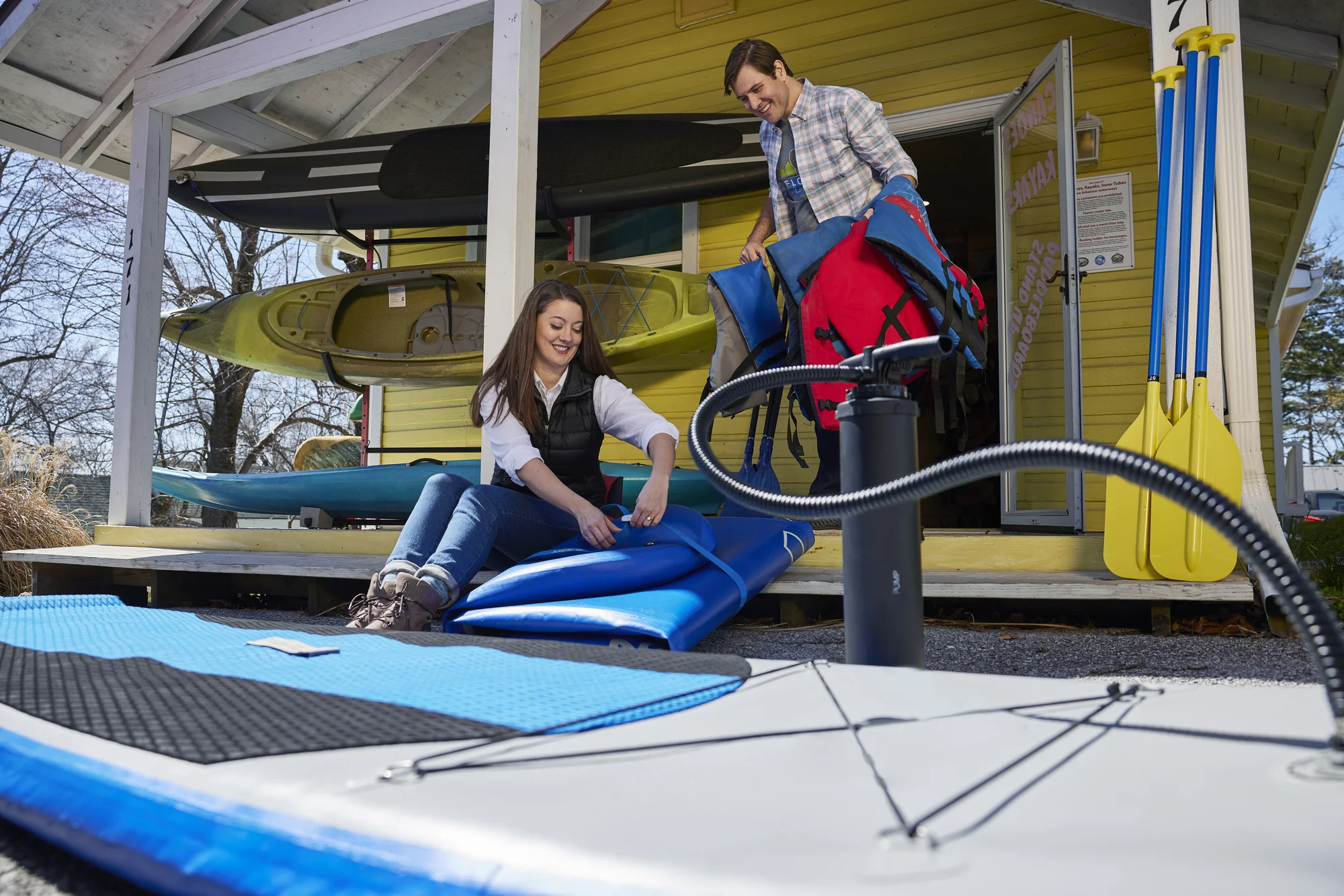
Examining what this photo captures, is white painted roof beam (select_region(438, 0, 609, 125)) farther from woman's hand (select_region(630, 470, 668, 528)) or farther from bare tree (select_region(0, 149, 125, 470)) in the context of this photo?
bare tree (select_region(0, 149, 125, 470))

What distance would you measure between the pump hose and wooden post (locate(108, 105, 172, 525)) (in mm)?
4141

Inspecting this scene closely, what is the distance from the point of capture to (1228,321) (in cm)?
225

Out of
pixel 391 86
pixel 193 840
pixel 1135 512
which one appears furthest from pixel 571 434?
pixel 391 86

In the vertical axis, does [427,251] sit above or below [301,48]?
below

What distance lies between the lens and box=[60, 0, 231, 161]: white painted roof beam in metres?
4.11

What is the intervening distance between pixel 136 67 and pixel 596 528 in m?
4.10

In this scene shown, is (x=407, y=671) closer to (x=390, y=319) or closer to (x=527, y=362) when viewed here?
(x=527, y=362)

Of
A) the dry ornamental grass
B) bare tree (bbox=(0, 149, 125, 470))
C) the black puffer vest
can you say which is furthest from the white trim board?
bare tree (bbox=(0, 149, 125, 470))

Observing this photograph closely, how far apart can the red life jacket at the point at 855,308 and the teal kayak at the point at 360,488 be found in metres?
1.35

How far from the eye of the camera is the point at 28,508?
493cm

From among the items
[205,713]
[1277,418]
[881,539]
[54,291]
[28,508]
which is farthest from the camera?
[54,291]

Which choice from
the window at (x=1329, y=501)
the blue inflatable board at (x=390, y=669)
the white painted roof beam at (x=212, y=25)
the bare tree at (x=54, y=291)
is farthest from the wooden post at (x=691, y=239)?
the window at (x=1329, y=501)

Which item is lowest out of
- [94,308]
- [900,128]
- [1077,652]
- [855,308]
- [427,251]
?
[1077,652]

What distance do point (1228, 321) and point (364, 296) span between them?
187 inches
